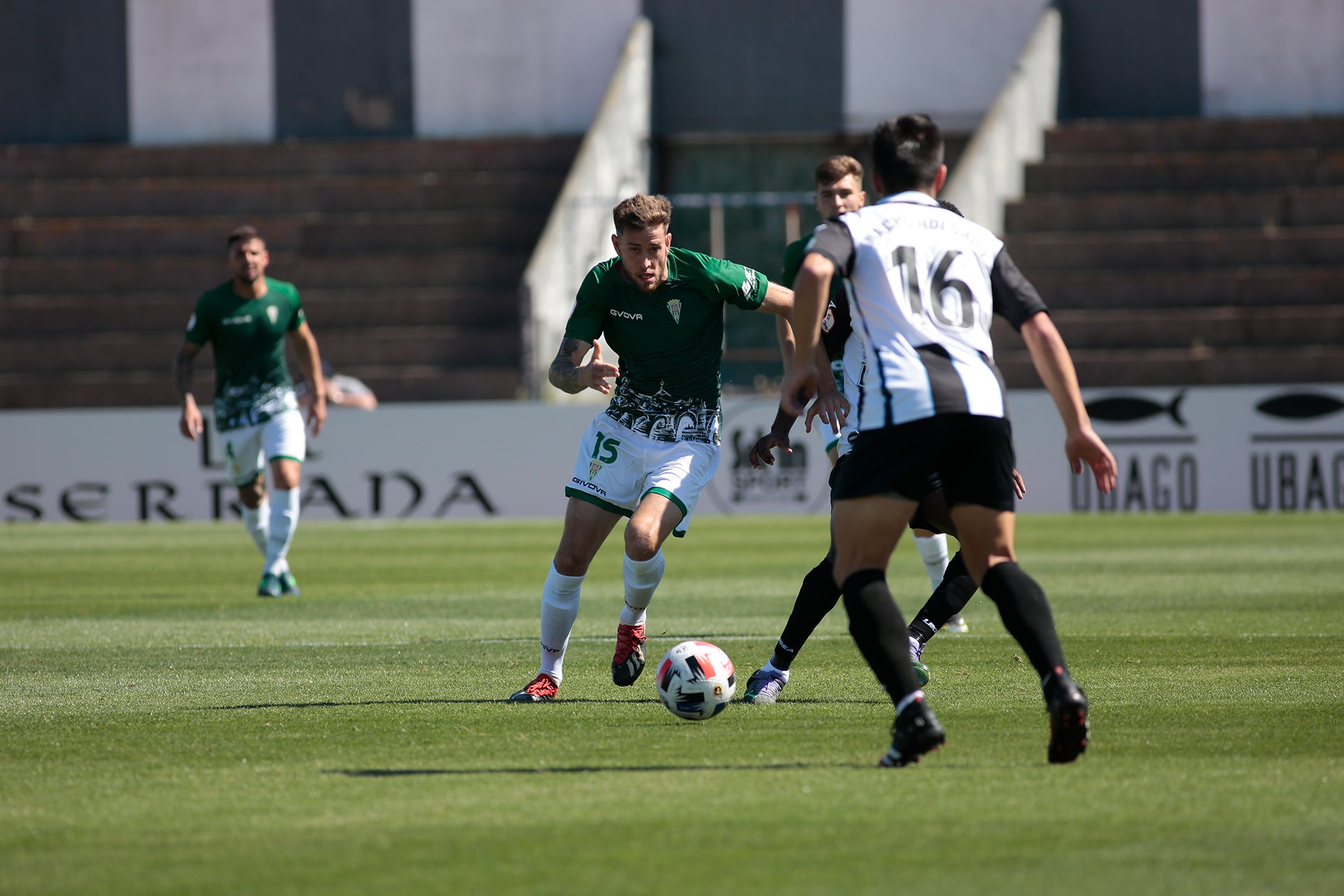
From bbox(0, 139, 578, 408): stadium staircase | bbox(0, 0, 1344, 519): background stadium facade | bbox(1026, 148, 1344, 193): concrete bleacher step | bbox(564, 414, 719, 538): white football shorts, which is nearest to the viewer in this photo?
bbox(564, 414, 719, 538): white football shorts

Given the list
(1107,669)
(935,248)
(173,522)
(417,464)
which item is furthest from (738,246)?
(935,248)

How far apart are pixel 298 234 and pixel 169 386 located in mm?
3795

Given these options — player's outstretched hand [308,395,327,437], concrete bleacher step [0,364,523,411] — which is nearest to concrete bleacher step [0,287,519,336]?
concrete bleacher step [0,364,523,411]

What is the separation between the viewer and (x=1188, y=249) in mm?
25750

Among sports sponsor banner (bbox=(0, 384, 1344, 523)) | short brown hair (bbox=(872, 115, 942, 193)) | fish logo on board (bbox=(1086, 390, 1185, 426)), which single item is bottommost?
sports sponsor banner (bbox=(0, 384, 1344, 523))

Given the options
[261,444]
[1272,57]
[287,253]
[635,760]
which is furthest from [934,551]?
[1272,57]

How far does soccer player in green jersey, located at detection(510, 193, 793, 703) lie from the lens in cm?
699

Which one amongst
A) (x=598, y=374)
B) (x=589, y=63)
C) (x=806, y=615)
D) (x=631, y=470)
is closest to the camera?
(x=598, y=374)

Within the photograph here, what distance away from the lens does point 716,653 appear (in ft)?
21.3

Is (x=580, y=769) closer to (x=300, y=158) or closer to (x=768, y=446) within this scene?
(x=768, y=446)

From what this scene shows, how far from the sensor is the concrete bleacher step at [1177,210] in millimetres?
25828

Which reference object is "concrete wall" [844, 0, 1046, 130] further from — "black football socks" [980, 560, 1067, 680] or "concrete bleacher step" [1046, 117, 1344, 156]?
"black football socks" [980, 560, 1067, 680]

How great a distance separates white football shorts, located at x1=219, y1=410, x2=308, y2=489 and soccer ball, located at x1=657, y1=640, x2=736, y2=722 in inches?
251

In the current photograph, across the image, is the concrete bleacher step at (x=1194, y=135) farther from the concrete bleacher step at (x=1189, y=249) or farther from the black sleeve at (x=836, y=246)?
the black sleeve at (x=836, y=246)
